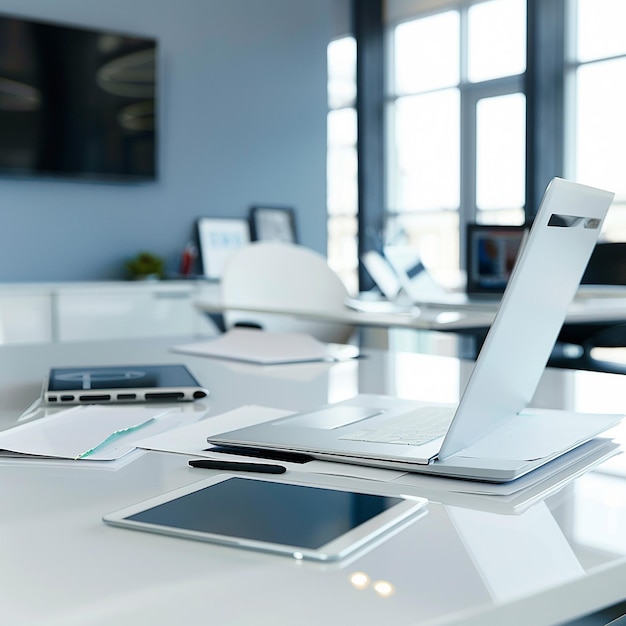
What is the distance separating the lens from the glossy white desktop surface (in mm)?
457

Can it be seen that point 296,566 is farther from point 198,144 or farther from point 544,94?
point 544,94

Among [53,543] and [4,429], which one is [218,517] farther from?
[4,429]

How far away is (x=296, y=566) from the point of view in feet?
1.69

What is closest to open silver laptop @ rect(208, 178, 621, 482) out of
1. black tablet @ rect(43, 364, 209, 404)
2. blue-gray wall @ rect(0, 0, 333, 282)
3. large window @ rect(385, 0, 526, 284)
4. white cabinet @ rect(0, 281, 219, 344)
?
black tablet @ rect(43, 364, 209, 404)

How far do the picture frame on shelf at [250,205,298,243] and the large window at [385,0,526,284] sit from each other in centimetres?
83

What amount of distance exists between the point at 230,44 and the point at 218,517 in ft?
16.3

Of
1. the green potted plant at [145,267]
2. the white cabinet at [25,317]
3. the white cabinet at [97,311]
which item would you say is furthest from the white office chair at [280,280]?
the green potted plant at [145,267]

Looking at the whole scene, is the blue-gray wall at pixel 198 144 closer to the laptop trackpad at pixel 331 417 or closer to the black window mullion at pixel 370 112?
the black window mullion at pixel 370 112

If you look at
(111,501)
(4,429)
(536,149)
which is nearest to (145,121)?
(536,149)

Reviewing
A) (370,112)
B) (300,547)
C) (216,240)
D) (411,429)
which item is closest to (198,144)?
(216,240)

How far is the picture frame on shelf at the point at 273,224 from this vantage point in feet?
17.2

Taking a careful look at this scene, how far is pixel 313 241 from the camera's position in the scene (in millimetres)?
5602

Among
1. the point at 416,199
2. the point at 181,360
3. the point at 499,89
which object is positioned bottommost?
the point at 181,360

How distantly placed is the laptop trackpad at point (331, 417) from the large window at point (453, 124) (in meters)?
4.87
